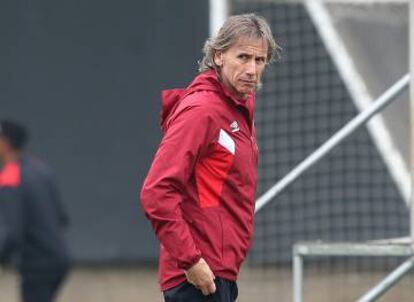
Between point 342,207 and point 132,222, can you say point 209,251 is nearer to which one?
point 342,207

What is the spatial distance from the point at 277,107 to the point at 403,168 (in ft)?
4.74

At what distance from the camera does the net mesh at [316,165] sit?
9516mm

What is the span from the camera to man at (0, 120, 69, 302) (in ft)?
33.3

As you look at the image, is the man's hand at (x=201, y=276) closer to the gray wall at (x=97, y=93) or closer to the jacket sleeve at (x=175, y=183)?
the jacket sleeve at (x=175, y=183)

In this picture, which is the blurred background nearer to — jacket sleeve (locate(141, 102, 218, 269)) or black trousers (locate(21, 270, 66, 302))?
black trousers (locate(21, 270, 66, 302))

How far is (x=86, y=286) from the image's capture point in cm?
1077

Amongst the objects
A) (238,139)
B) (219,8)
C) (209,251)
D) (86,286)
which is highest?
(219,8)

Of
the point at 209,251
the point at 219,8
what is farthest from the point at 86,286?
the point at 209,251

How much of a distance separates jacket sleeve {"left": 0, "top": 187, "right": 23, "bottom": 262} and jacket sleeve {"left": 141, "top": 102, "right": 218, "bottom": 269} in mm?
4748

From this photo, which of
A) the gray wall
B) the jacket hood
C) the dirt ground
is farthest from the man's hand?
A: the gray wall

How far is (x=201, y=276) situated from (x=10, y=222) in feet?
15.9

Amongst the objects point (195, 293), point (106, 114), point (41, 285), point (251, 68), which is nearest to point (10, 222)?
point (41, 285)

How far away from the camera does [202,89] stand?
565 centimetres

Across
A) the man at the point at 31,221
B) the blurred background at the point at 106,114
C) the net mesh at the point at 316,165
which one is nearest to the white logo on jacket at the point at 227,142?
the net mesh at the point at 316,165
